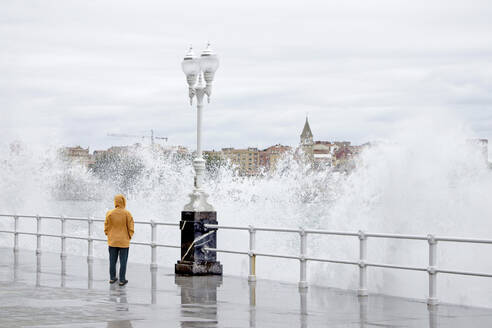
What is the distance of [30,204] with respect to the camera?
270 feet

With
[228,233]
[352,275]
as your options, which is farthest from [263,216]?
[352,275]

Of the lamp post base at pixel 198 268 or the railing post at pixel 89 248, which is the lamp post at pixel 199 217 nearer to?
the lamp post base at pixel 198 268

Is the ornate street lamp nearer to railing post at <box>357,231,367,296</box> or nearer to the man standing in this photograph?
the man standing

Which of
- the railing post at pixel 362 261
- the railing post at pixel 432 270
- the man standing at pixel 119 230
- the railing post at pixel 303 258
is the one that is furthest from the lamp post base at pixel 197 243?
the railing post at pixel 432 270

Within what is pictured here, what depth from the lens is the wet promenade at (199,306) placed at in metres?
12.9

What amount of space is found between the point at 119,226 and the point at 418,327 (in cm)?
763

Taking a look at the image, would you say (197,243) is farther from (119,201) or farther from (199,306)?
(199,306)

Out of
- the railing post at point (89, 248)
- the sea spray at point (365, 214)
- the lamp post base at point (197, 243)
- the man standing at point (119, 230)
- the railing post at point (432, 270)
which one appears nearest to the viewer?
the railing post at point (432, 270)

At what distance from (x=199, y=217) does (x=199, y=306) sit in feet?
18.2

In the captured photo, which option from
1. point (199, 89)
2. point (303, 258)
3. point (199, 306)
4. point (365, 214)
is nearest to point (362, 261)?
point (303, 258)

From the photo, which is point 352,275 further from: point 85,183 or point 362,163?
point 85,183

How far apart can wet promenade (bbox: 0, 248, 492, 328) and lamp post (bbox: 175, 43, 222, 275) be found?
561 millimetres

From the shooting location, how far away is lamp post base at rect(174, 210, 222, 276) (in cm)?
2027

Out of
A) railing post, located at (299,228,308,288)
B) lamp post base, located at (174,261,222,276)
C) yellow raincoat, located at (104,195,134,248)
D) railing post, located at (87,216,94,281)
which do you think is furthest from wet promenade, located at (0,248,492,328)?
railing post, located at (87,216,94,281)
